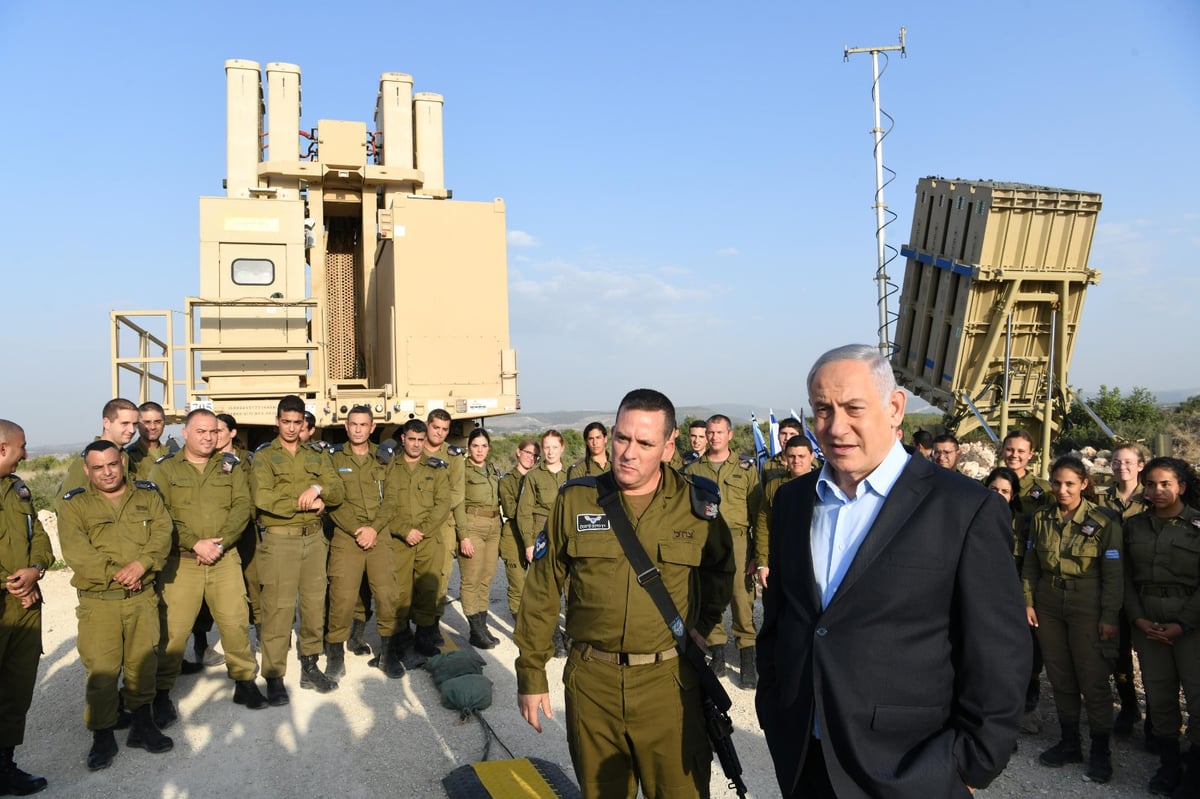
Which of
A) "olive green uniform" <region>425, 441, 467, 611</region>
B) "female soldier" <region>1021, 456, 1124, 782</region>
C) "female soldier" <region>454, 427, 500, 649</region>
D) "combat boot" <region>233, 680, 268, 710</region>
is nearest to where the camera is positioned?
"female soldier" <region>1021, 456, 1124, 782</region>

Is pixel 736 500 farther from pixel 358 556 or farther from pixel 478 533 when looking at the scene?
pixel 358 556

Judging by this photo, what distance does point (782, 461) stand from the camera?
7426 mm

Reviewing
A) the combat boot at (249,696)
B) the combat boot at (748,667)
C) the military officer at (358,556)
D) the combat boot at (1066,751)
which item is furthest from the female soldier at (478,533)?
the combat boot at (1066,751)

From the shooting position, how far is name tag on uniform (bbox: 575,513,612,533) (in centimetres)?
300

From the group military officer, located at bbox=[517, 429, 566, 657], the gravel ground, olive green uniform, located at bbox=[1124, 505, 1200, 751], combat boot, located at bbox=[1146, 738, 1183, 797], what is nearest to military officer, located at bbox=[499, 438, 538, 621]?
military officer, located at bbox=[517, 429, 566, 657]

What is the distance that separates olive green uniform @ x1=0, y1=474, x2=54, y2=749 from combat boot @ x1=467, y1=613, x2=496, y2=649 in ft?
10.7

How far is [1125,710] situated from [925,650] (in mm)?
4355

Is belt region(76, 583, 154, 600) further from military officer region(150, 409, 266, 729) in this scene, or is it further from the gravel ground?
the gravel ground

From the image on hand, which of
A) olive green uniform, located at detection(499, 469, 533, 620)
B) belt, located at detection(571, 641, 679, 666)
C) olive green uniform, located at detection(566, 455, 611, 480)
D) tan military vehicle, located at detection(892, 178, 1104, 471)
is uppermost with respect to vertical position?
tan military vehicle, located at detection(892, 178, 1104, 471)

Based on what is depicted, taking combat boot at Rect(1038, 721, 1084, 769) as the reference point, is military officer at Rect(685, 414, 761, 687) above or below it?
above

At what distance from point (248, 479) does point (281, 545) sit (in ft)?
1.75

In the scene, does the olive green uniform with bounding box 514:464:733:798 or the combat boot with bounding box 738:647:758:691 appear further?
the combat boot with bounding box 738:647:758:691

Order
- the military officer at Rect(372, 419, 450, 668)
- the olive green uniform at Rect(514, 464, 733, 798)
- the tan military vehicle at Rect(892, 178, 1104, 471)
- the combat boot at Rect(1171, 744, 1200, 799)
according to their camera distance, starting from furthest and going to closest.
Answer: the tan military vehicle at Rect(892, 178, 1104, 471)
the military officer at Rect(372, 419, 450, 668)
the combat boot at Rect(1171, 744, 1200, 799)
the olive green uniform at Rect(514, 464, 733, 798)

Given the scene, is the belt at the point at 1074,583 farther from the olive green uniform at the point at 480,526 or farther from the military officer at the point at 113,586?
the military officer at the point at 113,586
